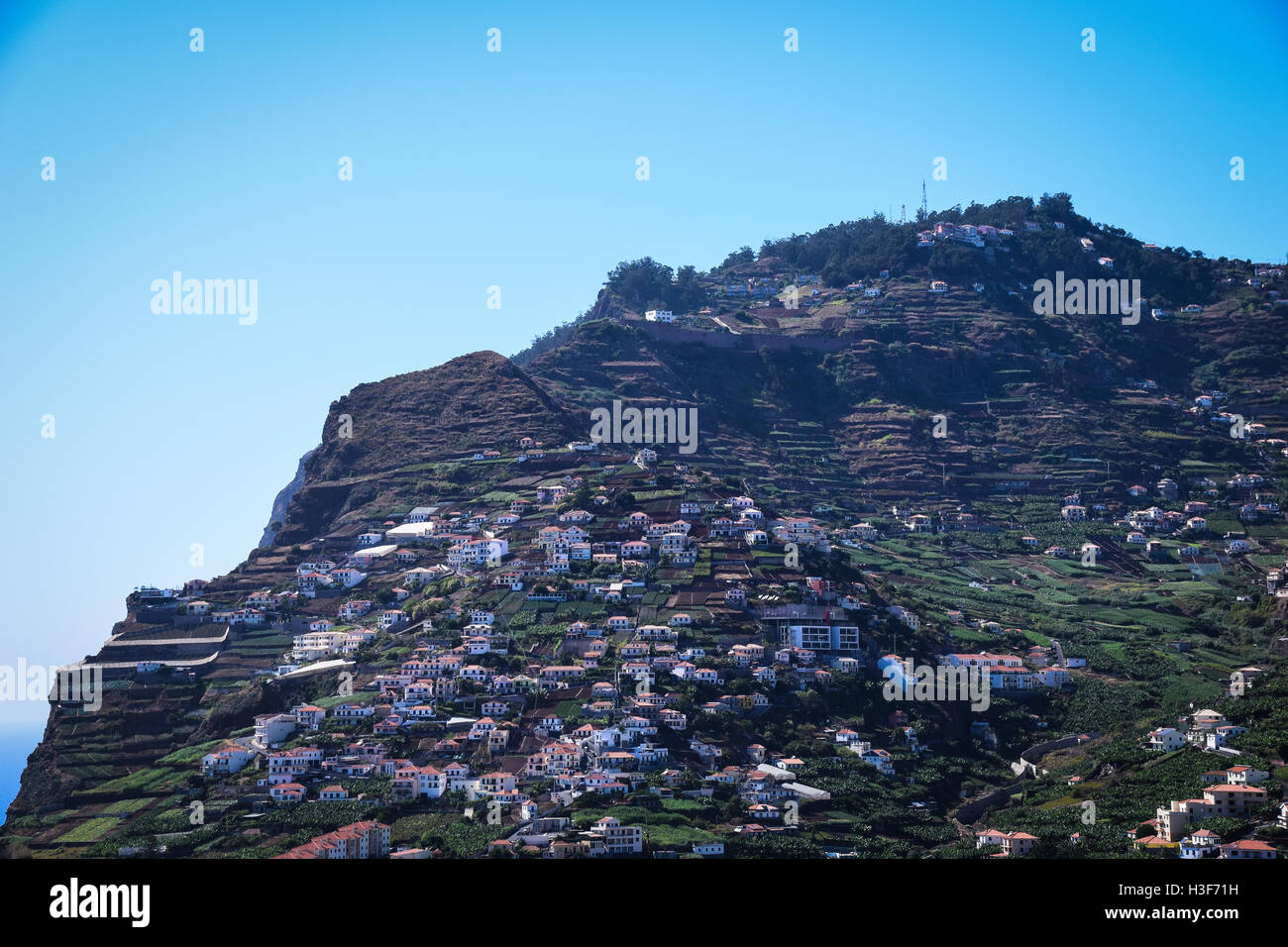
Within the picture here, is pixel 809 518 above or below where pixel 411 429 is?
below

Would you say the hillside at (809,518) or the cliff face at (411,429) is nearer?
the hillside at (809,518)

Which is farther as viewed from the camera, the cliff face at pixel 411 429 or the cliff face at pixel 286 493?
the cliff face at pixel 286 493

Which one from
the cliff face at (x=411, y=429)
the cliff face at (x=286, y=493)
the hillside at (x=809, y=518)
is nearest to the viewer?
the hillside at (x=809, y=518)

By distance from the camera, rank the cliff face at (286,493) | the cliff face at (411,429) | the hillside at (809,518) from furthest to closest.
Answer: the cliff face at (286,493), the cliff face at (411,429), the hillside at (809,518)

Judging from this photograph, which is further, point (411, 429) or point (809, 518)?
point (411, 429)

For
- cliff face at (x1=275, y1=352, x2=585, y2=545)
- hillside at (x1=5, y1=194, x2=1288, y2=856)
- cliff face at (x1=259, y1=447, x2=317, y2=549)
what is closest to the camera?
hillside at (x1=5, y1=194, x2=1288, y2=856)

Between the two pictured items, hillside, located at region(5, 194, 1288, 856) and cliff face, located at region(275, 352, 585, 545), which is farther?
cliff face, located at region(275, 352, 585, 545)

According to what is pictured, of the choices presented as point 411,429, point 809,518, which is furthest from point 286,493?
point 809,518

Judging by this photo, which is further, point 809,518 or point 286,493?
point 286,493

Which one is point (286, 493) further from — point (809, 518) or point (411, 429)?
point (809, 518)

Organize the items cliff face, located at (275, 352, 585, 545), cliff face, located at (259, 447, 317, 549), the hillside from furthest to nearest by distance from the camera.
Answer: cliff face, located at (259, 447, 317, 549) < cliff face, located at (275, 352, 585, 545) < the hillside
